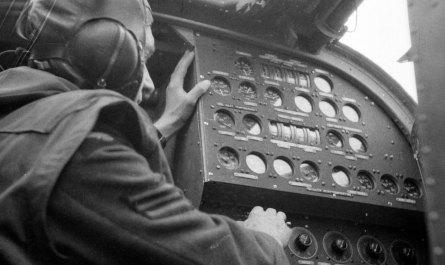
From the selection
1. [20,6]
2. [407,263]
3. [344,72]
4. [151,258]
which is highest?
[344,72]

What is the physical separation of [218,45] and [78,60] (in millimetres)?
1694

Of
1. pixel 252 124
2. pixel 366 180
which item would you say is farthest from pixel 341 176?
pixel 252 124

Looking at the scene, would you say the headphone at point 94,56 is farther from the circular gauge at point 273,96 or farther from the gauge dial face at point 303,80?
the gauge dial face at point 303,80

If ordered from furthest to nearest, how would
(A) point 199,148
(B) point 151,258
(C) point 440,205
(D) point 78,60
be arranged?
(A) point 199,148, (D) point 78,60, (B) point 151,258, (C) point 440,205

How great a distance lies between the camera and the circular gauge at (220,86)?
3.28 metres

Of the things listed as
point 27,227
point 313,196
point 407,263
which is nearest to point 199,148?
point 313,196

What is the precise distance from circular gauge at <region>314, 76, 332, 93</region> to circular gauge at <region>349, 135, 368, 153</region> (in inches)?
13.7

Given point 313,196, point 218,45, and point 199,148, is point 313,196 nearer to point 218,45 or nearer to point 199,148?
point 199,148

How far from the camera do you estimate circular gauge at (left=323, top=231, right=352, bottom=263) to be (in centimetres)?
322

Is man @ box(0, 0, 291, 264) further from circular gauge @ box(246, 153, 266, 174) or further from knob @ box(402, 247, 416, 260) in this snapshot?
knob @ box(402, 247, 416, 260)

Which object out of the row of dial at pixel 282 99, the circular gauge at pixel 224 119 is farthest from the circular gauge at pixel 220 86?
the circular gauge at pixel 224 119

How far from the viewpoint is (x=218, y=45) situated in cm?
346

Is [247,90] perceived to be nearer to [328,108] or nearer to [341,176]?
[328,108]

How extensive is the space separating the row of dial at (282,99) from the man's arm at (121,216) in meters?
1.71
